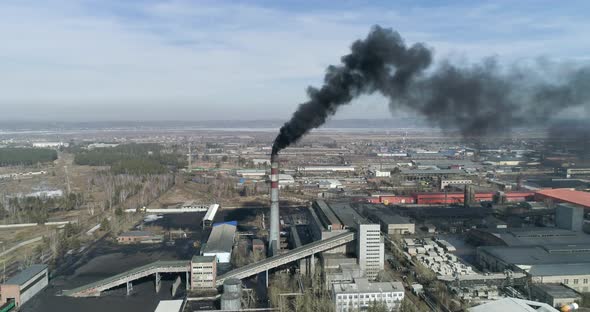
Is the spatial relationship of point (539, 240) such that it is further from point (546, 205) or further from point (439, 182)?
point (439, 182)

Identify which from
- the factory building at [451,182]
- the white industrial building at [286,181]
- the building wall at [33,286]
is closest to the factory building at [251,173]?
the white industrial building at [286,181]

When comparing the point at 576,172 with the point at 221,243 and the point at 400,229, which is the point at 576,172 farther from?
the point at 221,243

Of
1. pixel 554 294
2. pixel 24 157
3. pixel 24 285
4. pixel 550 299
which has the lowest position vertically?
pixel 550 299

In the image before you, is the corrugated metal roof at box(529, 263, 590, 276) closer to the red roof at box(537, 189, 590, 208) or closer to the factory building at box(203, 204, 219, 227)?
the red roof at box(537, 189, 590, 208)

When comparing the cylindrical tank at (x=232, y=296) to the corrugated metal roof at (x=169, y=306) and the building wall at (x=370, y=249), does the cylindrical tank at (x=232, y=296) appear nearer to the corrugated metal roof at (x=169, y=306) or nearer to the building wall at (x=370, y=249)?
the corrugated metal roof at (x=169, y=306)

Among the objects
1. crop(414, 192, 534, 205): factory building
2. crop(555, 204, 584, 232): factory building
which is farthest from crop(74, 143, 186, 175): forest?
crop(555, 204, 584, 232): factory building

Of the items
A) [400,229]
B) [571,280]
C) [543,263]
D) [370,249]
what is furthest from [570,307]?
[400,229]

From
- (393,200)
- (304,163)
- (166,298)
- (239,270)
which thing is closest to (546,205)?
(393,200)
